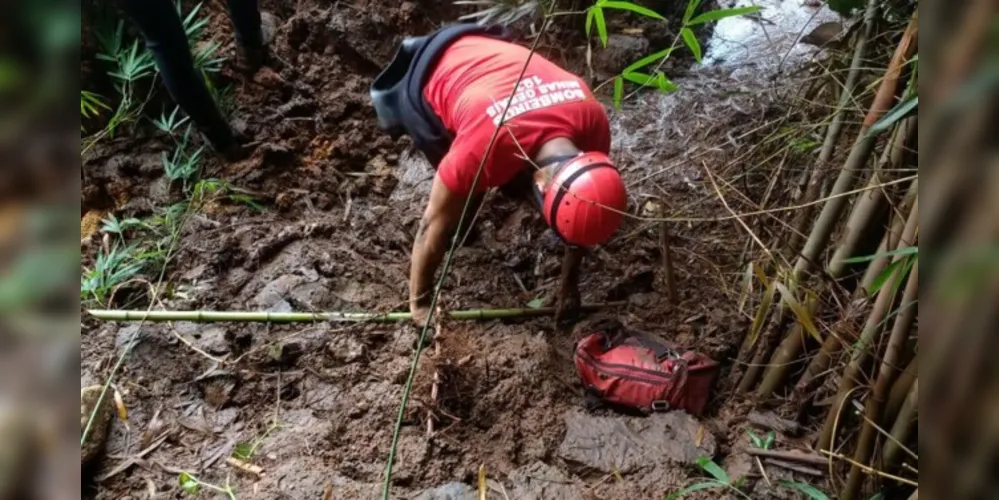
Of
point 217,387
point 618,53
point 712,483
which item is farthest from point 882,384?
point 618,53

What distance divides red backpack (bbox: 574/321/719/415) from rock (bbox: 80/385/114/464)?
127 cm

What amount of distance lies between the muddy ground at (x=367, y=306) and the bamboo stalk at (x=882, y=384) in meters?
0.38

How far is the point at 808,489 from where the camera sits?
5.26 feet

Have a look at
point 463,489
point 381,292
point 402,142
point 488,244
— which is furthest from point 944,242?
point 402,142

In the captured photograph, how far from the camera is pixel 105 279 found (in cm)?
238

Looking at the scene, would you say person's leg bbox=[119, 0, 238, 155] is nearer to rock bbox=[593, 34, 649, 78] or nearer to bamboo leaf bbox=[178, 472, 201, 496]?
bamboo leaf bbox=[178, 472, 201, 496]

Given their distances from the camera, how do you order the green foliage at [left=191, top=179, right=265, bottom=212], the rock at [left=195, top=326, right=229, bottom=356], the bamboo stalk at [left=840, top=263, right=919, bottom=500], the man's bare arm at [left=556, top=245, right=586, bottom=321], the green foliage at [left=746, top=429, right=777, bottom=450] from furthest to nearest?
the green foliage at [left=191, top=179, right=265, bottom=212]
the man's bare arm at [left=556, top=245, right=586, bottom=321]
the rock at [left=195, top=326, right=229, bottom=356]
the green foliage at [left=746, top=429, right=777, bottom=450]
the bamboo stalk at [left=840, top=263, right=919, bottom=500]

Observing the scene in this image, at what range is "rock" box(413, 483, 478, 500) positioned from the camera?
168 centimetres

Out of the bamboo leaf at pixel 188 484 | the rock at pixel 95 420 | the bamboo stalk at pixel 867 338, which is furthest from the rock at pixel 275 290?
the bamboo stalk at pixel 867 338

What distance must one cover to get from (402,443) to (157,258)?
1.24m

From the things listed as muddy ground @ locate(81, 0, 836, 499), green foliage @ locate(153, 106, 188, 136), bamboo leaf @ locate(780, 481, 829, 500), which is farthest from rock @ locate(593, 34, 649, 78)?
bamboo leaf @ locate(780, 481, 829, 500)

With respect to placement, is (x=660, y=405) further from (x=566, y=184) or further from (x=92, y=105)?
(x=92, y=105)

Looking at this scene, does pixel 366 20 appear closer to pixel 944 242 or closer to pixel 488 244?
pixel 488 244

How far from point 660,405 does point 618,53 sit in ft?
6.11
